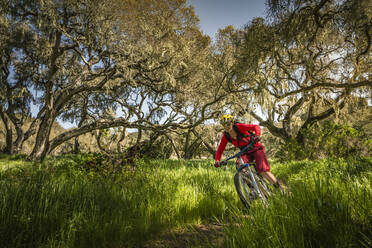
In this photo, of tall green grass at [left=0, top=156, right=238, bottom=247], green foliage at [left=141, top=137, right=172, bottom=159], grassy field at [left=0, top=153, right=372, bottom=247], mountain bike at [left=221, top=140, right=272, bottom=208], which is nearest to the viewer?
grassy field at [left=0, top=153, right=372, bottom=247]

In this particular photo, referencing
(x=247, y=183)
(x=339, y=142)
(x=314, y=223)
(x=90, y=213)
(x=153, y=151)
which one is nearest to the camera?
(x=314, y=223)

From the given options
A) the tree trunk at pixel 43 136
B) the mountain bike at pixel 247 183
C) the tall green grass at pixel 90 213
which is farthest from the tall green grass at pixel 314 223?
the tree trunk at pixel 43 136

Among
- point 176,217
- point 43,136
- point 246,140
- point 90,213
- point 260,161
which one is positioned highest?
point 43,136

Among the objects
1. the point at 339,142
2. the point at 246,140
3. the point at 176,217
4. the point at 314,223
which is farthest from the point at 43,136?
the point at 339,142

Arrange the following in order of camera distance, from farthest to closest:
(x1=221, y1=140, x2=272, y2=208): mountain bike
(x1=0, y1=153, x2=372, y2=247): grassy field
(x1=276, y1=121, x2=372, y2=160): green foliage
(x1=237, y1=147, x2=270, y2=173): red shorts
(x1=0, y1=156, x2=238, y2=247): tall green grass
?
1. (x1=276, y1=121, x2=372, y2=160): green foliage
2. (x1=237, y1=147, x2=270, y2=173): red shorts
3. (x1=221, y1=140, x2=272, y2=208): mountain bike
4. (x1=0, y1=156, x2=238, y2=247): tall green grass
5. (x1=0, y1=153, x2=372, y2=247): grassy field

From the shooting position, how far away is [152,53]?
839 cm

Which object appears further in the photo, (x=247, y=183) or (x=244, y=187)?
(x=247, y=183)

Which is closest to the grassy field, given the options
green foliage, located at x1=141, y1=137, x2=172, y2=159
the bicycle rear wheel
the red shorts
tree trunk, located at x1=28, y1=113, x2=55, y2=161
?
the bicycle rear wheel

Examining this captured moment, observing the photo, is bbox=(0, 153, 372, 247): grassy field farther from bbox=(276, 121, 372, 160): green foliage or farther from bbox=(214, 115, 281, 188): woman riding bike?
bbox=(276, 121, 372, 160): green foliage

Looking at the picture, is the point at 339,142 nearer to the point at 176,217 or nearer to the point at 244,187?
the point at 244,187

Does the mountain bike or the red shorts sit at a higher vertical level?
the red shorts

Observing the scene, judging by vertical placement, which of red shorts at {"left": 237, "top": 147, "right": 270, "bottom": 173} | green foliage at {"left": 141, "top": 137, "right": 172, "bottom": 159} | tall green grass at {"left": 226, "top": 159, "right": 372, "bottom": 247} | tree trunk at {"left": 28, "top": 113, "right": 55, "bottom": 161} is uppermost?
tree trunk at {"left": 28, "top": 113, "right": 55, "bottom": 161}

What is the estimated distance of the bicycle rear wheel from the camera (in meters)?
3.17

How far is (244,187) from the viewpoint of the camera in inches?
127
